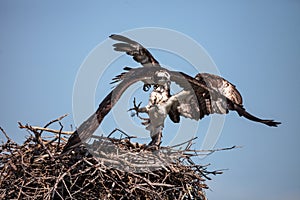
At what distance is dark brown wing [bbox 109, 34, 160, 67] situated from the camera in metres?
6.20

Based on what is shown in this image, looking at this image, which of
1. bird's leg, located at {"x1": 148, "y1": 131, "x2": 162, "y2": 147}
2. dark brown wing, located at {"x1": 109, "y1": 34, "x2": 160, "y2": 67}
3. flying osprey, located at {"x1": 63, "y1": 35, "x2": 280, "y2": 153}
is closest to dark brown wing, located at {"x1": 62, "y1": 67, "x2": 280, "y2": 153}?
flying osprey, located at {"x1": 63, "y1": 35, "x2": 280, "y2": 153}

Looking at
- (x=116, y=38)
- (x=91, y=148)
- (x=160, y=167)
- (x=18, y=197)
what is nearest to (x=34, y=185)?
(x=18, y=197)

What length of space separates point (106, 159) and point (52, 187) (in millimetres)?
556

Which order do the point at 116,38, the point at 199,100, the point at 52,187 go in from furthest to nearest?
the point at 199,100 → the point at 116,38 → the point at 52,187

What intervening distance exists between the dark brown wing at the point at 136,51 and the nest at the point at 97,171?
818mm

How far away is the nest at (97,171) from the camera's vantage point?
5.70m

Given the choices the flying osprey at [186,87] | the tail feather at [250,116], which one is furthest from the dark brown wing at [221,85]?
the tail feather at [250,116]

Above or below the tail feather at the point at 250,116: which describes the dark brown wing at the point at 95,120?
below

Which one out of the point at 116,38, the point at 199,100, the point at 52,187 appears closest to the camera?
the point at 52,187

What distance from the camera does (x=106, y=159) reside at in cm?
582

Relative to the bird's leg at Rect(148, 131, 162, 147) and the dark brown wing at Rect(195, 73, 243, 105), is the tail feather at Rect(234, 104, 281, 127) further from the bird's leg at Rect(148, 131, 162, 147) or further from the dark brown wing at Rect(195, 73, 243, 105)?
the bird's leg at Rect(148, 131, 162, 147)

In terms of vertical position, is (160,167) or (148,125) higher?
(148,125)

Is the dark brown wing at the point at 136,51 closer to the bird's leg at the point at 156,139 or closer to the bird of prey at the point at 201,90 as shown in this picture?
the bird of prey at the point at 201,90

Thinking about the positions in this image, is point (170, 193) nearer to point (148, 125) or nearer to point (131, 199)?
point (131, 199)
